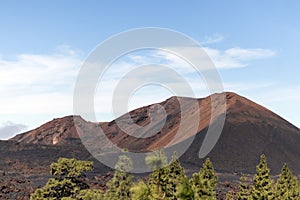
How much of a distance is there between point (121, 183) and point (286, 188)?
22.1 m

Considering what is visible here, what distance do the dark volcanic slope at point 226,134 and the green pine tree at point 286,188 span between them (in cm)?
4877

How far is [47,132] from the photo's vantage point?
163875 millimetres

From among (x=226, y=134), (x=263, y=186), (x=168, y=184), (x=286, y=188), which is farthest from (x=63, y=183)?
(x=226, y=134)

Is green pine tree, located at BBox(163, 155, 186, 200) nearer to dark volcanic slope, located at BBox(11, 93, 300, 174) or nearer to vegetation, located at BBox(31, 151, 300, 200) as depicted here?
vegetation, located at BBox(31, 151, 300, 200)

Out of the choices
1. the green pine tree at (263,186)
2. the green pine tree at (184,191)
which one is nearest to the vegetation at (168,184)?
the green pine tree at (263,186)

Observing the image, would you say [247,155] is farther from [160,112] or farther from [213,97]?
[160,112]

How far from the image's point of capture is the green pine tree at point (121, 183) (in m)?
27.8

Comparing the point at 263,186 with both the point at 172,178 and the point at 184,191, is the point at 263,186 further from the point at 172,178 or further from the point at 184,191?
the point at 184,191

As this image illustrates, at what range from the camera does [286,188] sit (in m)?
43.6

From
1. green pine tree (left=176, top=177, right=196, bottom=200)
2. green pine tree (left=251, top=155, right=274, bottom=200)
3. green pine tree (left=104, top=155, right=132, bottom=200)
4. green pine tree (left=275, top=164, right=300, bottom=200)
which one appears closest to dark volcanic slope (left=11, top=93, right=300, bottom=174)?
green pine tree (left=275, top=164, right=300, bottom=200)

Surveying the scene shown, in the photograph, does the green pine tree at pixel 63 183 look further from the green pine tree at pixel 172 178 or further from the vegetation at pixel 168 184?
the green pine tree at pixel 172 178

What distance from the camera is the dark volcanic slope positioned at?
345ft

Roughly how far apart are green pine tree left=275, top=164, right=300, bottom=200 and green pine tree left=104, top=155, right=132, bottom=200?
1930 cm

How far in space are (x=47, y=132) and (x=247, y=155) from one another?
270ft
